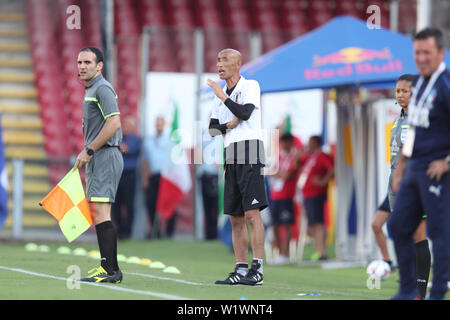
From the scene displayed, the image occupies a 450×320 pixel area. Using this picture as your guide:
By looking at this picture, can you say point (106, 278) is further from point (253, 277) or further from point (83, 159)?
point (253, 277)

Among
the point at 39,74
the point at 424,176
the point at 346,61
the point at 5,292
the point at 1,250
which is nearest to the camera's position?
the point at 424,176

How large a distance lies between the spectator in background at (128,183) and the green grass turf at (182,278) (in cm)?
82

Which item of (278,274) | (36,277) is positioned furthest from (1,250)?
(36,277)

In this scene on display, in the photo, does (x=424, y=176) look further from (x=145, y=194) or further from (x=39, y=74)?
(x=39, y=74)

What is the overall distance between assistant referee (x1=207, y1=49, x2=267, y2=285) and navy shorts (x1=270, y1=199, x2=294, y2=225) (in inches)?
225

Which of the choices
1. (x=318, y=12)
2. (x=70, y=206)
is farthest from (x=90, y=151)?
(x=318, y=12)

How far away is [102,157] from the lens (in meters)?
8.59

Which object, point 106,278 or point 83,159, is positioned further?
point 106,278

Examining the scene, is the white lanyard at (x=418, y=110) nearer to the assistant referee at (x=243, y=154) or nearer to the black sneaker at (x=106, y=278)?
the assistant referee at (x=243, y=154)

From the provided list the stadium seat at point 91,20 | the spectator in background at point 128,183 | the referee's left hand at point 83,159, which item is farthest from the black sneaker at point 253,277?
the stadium seat at point 91,20

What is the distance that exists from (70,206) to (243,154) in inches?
60.5

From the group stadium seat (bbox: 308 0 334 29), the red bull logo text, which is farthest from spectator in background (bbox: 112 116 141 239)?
stadium seat (bbox: 308 0 334 29)

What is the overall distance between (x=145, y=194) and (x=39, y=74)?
4879 mm

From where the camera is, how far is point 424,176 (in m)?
6.98
